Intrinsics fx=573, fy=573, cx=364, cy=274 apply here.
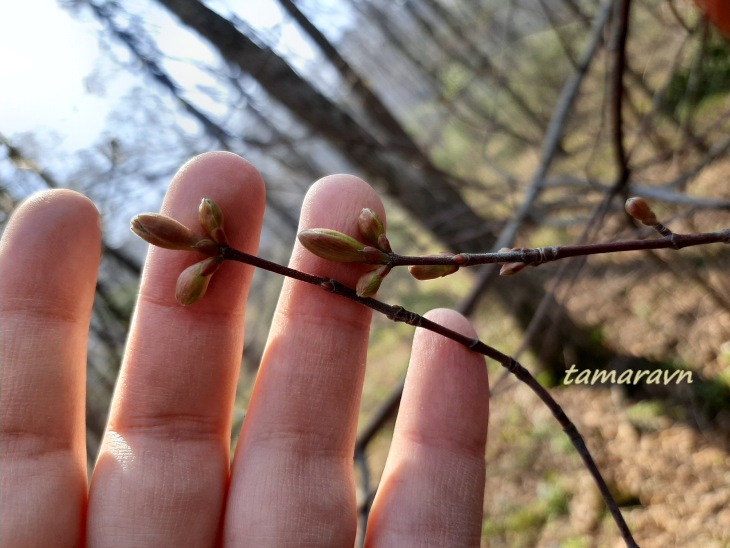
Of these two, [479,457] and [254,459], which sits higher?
[479,457]

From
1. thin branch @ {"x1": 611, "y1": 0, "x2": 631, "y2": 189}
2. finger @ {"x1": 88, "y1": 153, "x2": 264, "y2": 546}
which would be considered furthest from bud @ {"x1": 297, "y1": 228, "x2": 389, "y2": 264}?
thin branch @ {"x1": 611, "y1": 0, "x2": 631, "y2": 189}

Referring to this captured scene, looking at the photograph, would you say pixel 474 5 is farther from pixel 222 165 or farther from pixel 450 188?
pixel 222 165

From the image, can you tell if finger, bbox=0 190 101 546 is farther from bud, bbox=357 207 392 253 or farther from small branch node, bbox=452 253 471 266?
small branch node, bbox=452 253 471 266

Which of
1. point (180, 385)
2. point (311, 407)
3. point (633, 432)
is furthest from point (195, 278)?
point (633, 432)

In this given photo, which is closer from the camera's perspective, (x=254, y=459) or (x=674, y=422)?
(x=254, y=459)

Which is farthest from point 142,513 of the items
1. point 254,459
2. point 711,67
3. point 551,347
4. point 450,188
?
point 711,67

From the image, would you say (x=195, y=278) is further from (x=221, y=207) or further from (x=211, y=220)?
(x=221, y=207)
